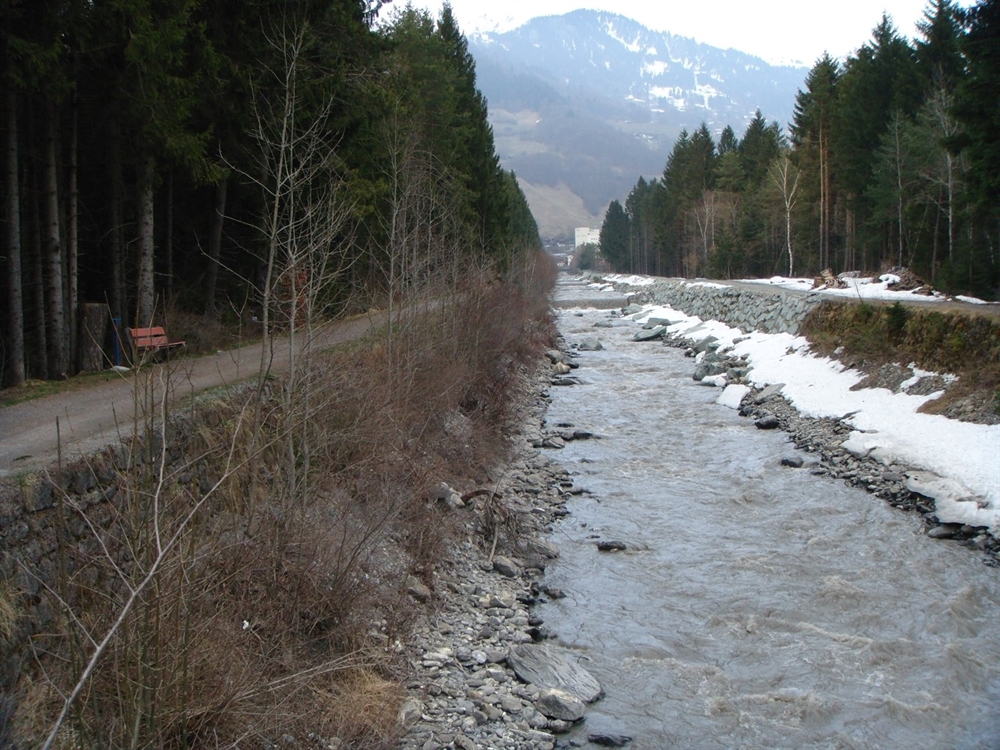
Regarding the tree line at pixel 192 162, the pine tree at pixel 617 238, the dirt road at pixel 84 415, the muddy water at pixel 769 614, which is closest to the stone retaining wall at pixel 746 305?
the tree line at pixel 192 162

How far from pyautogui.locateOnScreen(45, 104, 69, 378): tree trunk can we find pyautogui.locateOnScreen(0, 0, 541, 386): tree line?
1.3 inches

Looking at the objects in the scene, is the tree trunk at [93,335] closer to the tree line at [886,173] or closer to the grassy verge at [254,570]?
the grassy verge at [254,570]

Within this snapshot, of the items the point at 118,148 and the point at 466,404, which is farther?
the point at 466,404

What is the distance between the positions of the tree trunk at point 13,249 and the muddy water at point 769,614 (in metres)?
8.21

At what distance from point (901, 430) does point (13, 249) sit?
52.6 feet

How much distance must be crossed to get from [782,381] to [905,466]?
8.62m

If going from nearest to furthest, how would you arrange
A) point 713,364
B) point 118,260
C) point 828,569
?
point 828,569 < point 118,260 < point 713,364

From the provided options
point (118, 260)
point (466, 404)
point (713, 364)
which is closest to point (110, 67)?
point (118, 260)

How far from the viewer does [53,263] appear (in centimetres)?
1240

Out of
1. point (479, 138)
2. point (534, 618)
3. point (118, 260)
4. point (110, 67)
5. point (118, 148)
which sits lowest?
point (534, 618)

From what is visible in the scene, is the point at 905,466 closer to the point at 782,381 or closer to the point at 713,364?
the point at 782,381

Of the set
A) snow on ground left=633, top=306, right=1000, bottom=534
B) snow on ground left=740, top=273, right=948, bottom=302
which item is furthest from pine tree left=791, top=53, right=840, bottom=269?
snow on ground left=633, top=306, right=1000, bottom=534

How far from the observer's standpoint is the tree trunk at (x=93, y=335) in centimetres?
1303

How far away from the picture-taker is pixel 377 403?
421 inches
